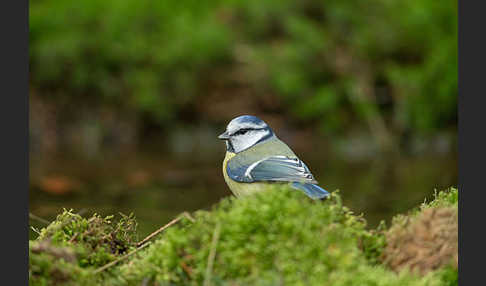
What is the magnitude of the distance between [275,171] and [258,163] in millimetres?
121

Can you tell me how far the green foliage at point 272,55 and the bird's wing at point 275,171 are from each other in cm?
735

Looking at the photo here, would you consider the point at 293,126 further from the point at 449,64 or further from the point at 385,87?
the point at 449,64

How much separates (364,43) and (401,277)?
8.46 metres

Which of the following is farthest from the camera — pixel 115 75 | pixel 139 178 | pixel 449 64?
pixel 115 75

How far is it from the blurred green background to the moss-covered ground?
22.6ft

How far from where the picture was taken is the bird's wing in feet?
7.89

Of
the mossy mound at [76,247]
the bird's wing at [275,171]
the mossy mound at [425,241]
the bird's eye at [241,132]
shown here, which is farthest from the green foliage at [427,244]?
the bird's eye at [241,132]

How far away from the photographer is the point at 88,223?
7.21 feet

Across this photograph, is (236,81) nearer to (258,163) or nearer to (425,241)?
(258,163)

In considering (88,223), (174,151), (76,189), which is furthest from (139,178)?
(88,223)

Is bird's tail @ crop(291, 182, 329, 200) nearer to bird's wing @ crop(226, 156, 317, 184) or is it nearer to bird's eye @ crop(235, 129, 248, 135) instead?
bird's wing @ crop(226, 156, 317, 184)

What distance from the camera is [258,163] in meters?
2.55

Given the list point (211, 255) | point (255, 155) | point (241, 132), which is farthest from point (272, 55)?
point (211, 255)

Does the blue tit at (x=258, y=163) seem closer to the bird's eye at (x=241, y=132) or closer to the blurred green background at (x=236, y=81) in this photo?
the bird's eye at (x=241, y=132)
